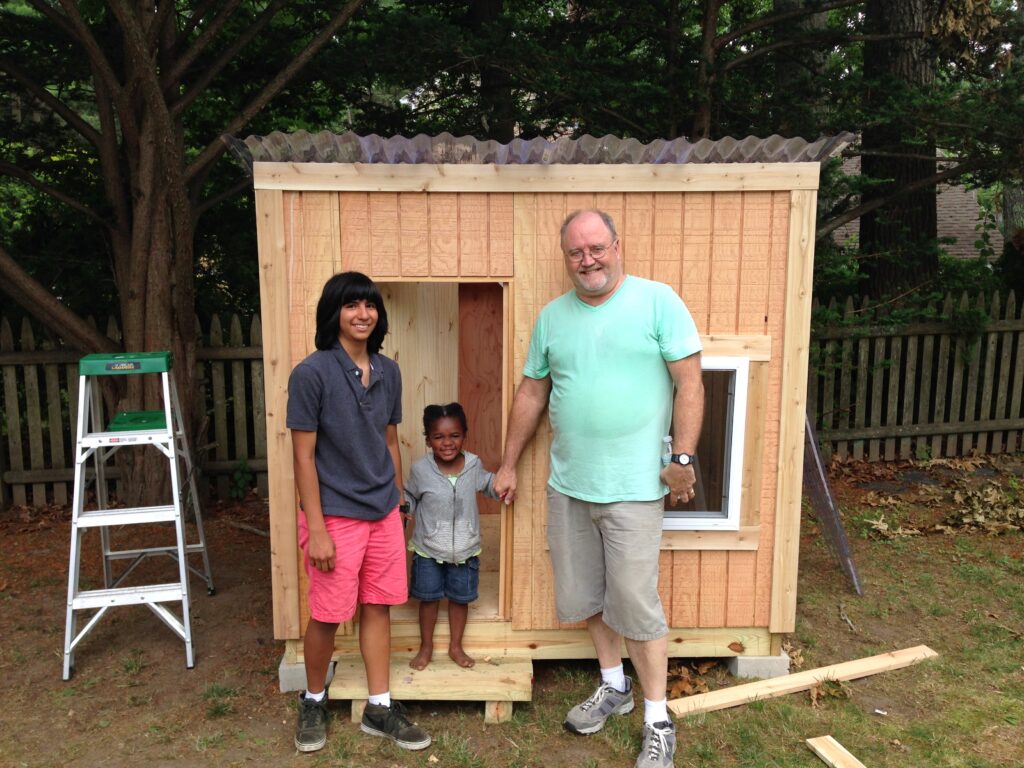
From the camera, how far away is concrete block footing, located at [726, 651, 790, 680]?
4.26 metres

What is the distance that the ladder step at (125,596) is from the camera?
14.0 ft

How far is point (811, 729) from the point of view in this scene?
12.5ft

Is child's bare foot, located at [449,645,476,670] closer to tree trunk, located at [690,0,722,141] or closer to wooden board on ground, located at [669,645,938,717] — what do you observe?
wooden board on ground, located at [669,645,938,717]

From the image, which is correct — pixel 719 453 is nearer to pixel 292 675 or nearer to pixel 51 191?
pixel 292 675

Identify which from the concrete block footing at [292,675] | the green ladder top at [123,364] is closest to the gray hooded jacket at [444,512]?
the concrete block footing at [292,675]

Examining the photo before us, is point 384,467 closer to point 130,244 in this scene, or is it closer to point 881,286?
point 130,244

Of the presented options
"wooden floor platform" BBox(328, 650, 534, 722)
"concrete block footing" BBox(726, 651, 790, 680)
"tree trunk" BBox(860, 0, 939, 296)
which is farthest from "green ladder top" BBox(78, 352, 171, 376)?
"tree trunk" BBox(860, 0, 939, 296)

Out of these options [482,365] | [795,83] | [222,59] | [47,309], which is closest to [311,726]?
[482,365]

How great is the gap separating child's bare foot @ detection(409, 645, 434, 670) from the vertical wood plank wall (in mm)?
459

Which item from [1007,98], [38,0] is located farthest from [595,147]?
[38,0]

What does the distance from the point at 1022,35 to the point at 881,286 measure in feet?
9.30

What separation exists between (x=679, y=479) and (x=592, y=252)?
1003 mm

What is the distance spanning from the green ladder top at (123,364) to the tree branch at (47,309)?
7.07 feet

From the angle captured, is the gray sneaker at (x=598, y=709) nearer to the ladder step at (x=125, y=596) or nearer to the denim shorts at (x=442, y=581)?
the denim shorts at (x=442, y=581)
